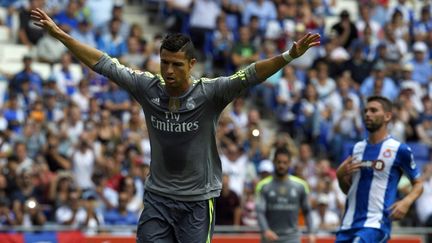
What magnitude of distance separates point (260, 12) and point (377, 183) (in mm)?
12588

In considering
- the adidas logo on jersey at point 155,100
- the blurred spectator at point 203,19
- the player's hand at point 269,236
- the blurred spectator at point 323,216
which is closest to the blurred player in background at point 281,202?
the player's hand at point 269,236

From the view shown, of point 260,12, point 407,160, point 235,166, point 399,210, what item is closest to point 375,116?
point 407,160

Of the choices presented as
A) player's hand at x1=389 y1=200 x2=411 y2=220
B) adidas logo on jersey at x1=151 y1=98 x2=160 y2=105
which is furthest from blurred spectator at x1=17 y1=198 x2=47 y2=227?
adidas logo on jersey at x1=151 y1=98 x2=160 y2=105

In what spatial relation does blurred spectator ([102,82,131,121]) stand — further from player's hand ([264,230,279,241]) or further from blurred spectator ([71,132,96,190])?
player's hand ([264,230,279,241])

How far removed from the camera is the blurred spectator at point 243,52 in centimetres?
2289

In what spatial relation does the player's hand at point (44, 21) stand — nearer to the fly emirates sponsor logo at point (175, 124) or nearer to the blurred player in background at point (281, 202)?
the fly emirates sponsor logo at point (175, 124)

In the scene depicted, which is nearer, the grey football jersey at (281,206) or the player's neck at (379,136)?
the player's neck at (379,136)

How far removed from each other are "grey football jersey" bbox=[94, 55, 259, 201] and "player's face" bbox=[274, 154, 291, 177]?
17.2 ft

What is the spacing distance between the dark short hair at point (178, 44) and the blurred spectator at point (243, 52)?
12669mm

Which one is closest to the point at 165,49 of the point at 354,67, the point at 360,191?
the point at 360,191

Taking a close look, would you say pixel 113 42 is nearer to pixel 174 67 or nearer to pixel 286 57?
pixel 174 67

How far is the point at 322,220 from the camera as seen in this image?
19.6 meters

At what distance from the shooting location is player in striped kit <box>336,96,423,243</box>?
12.2m

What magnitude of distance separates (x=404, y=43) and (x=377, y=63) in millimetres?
1604
